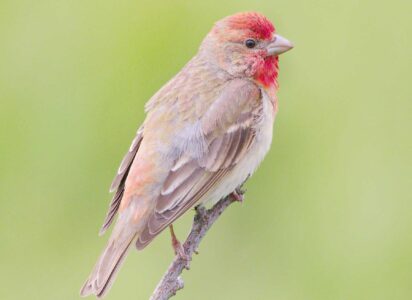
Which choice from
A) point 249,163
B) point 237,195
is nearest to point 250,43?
point 249,163

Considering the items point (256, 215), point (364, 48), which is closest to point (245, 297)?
point (256, 215)

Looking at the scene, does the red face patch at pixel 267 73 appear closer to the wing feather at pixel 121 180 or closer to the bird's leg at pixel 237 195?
the bird's leg at pixel 237 195

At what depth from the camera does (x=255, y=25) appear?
31.8 feet

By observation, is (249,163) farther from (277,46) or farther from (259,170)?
(259,170)

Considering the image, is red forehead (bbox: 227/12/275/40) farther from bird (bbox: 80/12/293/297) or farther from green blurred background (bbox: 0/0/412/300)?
green blurred background (bbox: 0/0/412/300)

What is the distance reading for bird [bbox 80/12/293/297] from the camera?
8.93 m

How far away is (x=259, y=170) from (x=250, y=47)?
1320 mm

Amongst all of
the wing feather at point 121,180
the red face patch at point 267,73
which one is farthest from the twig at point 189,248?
the red face patch at point 267,73

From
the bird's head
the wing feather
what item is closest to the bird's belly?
the bird's head

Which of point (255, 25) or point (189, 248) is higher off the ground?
point (255, 25)

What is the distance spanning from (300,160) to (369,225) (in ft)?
2.29

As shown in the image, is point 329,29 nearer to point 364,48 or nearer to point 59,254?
point 364,48

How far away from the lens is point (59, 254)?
10547 mm

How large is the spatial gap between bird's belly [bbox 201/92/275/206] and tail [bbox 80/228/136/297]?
0.54 metres
